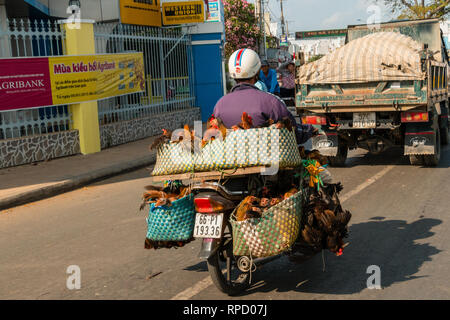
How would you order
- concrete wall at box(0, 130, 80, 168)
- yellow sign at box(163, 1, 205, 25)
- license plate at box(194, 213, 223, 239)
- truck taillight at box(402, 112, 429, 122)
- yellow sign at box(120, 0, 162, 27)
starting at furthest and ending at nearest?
1. yellow sign at box(163, 1, 205, 25)
2. yellow sign at box(120, 0, 162, 27)
3. concrete wall at box(0, 130, 80, 168)
4. truck taillight at box(402, 112, 429, 122)
5. license plate at box(194, 213, 223, 239)

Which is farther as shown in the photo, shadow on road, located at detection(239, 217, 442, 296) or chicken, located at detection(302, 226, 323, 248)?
shadow on road, located at detection(239, 217, 442, 296)

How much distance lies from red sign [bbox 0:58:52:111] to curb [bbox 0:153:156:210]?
1.97 m

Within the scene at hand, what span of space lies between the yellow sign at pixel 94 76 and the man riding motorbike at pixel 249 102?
7.89 m

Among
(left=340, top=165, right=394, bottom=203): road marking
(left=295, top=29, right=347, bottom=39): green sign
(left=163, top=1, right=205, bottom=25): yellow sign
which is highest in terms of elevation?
(left=295, top=29, right=347, bottom=39): green sign

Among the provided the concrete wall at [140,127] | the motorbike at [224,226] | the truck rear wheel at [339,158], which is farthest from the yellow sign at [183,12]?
the motorbike at [224,226]

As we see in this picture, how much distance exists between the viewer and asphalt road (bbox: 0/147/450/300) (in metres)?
4.82

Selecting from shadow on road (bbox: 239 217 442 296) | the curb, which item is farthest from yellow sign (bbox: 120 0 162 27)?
shadow on road (bbox: 239 217 442 296)

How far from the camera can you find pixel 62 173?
10.8 metres

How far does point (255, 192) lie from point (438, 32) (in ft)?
30.6

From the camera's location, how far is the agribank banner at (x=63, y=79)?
11094 mm

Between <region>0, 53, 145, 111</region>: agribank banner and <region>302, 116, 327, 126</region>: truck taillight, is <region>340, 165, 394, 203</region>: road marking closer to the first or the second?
<region>302, 116, 327, 126</region>: truck taillight

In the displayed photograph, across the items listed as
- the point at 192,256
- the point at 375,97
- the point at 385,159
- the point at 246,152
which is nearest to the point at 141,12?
the point at 385,159

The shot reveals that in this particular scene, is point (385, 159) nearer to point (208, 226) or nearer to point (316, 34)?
point (208, 226)

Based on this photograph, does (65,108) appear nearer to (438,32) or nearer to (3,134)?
(3,134)
